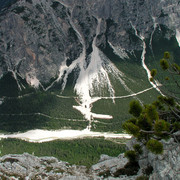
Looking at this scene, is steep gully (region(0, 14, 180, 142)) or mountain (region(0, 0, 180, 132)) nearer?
steep gully (region(0, 14, 180, 142))

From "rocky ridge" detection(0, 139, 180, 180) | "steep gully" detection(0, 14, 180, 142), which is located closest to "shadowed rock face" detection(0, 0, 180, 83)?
"steep gully" detection(0, 14, 180, 142)

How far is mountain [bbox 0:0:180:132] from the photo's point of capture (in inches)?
4755

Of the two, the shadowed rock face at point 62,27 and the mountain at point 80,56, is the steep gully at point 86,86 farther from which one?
the shadowed rock face at point 62,27

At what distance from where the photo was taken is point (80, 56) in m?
165

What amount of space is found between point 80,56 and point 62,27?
24932mm

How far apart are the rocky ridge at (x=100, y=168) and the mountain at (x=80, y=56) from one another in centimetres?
5184

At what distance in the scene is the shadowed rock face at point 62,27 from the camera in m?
156

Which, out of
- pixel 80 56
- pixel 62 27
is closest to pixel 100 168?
pixel 80 56

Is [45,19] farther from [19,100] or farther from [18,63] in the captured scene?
[19,100]

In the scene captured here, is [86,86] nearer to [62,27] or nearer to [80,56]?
[80,56]

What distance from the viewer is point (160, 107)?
37.3m

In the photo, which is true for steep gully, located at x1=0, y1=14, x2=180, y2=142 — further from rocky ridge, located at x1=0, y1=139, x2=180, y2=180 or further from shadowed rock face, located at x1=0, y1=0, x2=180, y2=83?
rocky ridge, located at x1=0, y1=139, x2=180, y2=180

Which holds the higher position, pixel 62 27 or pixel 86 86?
pixel 62 27

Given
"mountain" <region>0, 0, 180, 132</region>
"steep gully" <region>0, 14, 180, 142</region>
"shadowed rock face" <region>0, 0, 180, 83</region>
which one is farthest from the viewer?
"shadowed rock face" <region>0, 0, 180, 83</region>
